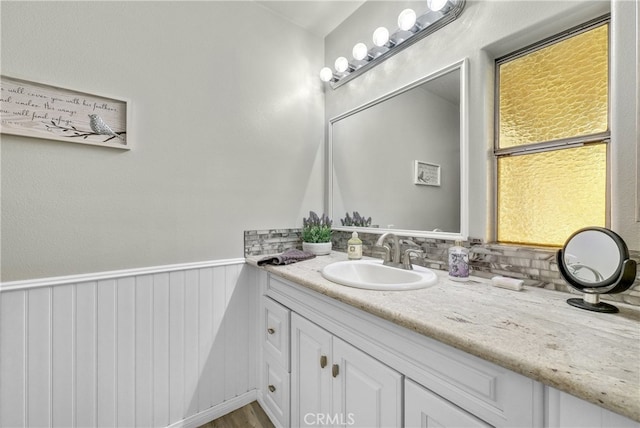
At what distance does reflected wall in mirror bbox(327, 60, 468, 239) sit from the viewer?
1210 millimetres

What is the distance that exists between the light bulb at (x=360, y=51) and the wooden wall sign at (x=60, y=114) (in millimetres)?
1263

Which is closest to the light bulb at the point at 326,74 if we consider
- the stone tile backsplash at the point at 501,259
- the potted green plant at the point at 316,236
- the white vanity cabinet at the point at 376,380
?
the potted green plant at the point at 316,236

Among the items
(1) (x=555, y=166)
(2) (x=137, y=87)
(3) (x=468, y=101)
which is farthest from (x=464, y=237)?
(2) (x=137, y=87)

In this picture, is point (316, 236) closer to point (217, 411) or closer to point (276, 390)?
point (276, 390)

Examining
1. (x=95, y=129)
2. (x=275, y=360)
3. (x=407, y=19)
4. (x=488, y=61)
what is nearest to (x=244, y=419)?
(x=275, y=360)

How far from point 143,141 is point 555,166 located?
1.76m

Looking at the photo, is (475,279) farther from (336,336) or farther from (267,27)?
(267,27)

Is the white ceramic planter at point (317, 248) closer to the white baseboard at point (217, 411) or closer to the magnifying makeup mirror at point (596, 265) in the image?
the white baseboard at point (217, 411)

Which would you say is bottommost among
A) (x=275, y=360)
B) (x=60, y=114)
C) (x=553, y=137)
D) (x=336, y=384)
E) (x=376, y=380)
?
(x=275, y=360)

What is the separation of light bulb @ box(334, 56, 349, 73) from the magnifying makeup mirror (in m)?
1.48

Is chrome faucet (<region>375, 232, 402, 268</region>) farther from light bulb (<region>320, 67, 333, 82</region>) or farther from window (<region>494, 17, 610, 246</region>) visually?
light bulb (<region>320, 67, 333, 82</region>)

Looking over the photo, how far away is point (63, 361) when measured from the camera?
3.67ft

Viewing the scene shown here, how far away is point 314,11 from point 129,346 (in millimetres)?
2146

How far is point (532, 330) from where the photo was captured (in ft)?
2.09
